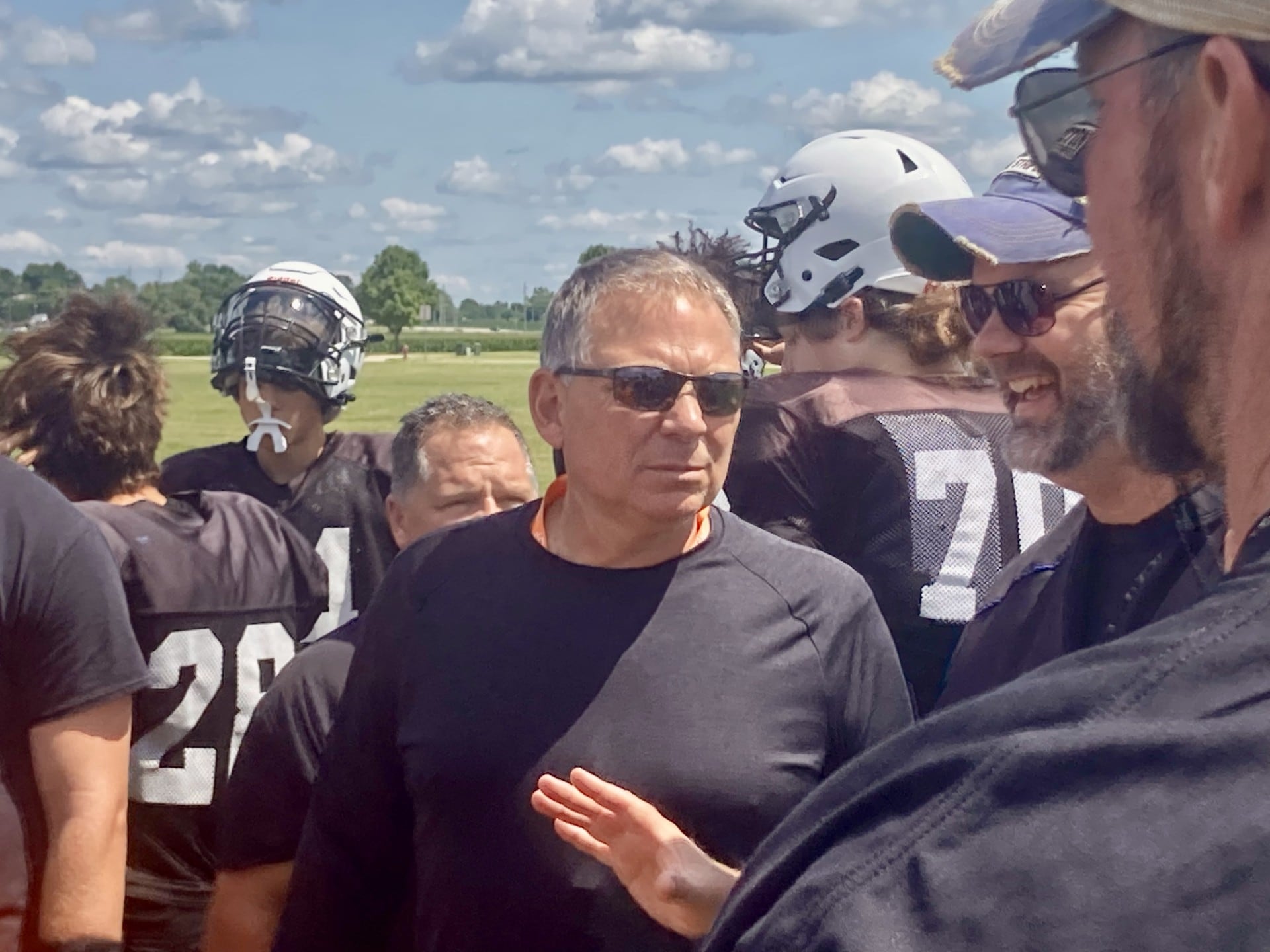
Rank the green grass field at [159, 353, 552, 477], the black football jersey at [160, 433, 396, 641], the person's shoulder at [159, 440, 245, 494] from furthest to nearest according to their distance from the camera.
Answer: the green grass field at [159, 353, 552, 477], the person's shoulder at [159, 440, 245, 494], the black football jersey at [160, 433, 396, 641]

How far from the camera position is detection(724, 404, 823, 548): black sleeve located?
3500 millimetres

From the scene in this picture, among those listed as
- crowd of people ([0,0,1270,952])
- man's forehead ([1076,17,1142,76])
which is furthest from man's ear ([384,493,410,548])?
man's forehead ([1076,17,1142,76])

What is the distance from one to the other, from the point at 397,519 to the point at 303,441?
1.22m

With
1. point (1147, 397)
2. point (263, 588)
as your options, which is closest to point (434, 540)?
point (263, 588)

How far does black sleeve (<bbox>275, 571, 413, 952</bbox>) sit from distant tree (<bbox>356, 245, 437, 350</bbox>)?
113 metres

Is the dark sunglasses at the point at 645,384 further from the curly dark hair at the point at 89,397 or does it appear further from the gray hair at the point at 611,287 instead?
the curly dark hair at the point at 89,397

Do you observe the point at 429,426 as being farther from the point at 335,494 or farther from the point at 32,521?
the point at 32,521

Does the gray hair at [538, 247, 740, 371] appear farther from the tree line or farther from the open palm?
the tree line

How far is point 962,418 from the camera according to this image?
3.50 metres

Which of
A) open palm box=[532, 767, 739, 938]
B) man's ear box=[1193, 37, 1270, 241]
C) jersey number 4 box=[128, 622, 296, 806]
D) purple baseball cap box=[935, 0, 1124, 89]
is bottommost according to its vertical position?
jersey number 4 box=[128, 622, 296, 806]

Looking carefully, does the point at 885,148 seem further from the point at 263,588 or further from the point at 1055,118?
the point at 1055,118

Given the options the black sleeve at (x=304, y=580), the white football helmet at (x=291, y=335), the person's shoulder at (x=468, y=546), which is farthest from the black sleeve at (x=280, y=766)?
the white football helmet at (x=291, y=335)

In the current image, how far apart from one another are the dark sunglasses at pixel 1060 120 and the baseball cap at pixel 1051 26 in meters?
0.04

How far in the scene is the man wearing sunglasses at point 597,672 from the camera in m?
2.50
